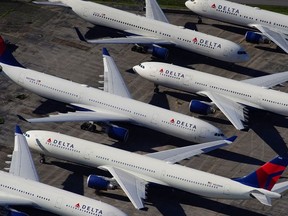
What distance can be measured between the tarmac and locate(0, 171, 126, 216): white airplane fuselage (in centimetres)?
281

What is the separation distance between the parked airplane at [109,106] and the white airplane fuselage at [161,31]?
521 inches

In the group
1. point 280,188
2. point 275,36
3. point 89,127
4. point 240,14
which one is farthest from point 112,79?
point 280,188

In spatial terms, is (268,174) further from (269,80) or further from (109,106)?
(269,80)

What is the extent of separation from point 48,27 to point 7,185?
144 ft

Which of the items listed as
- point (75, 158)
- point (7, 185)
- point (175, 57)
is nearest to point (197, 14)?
point (175, 57)

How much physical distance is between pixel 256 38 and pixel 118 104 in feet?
102

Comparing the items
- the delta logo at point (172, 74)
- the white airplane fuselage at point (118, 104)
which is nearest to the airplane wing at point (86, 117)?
the white airplane fuselage at point (118, 104)

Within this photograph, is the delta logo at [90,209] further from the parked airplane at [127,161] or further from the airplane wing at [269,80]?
the airplane wing at [269,80]

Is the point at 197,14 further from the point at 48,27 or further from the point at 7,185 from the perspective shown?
the point at 7,185

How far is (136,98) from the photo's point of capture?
120m

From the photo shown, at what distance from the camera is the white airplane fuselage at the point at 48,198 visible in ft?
306

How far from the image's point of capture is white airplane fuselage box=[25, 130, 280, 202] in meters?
97.8

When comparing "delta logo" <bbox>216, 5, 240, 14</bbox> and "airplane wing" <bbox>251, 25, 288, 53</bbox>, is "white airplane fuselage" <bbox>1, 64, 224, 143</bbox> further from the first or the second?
"delta logo" <bbox>216, 5, 240, 14</bbox>

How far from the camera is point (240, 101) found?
116438mm
